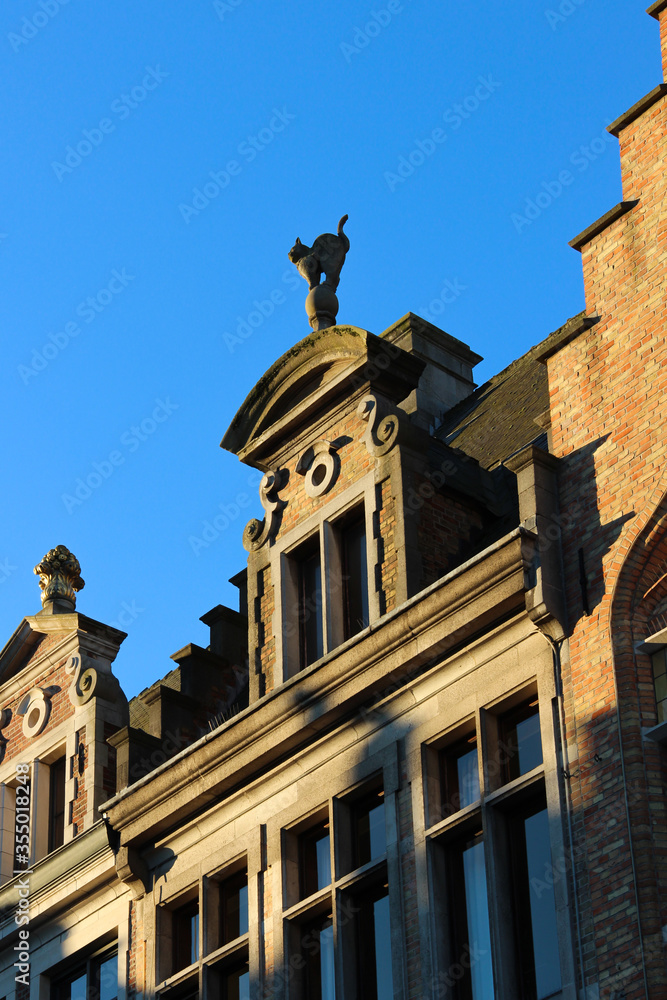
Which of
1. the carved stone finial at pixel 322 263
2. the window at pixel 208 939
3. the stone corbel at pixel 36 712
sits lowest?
the window at pixel 208 939

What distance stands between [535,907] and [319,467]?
21.6 ft

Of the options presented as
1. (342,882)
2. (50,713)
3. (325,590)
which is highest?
(50,713)

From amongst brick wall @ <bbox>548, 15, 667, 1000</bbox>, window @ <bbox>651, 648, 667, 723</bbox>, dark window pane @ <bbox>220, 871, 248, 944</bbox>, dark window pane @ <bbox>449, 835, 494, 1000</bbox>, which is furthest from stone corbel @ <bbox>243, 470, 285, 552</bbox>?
window @ <bbox>651, 648, 667, 723</bbox>

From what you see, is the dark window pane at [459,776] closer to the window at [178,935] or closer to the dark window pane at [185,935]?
the window at [178,935]

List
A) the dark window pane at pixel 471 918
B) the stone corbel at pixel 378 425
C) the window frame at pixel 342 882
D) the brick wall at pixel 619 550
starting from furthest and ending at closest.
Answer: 1. the stone corbel at pixel 378 425
2. the window frame at pixel 342 882
3. the dark window pane at pixel 471 918
4. the brick wall at pixel 619 550

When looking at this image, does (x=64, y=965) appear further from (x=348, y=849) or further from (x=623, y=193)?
(x=623, y=193)

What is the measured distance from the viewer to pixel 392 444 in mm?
19797

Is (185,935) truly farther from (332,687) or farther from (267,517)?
(267,517)

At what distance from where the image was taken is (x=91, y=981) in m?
21.7

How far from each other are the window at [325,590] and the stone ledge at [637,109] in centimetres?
493

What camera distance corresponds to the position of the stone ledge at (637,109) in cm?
1808

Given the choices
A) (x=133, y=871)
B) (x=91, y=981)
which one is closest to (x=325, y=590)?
(x=133, y=871)

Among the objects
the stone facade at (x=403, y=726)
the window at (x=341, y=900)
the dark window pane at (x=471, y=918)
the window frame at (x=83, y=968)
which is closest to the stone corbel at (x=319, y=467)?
the stone facade at (x=403, y=726)

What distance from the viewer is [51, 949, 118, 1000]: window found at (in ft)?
70.1
